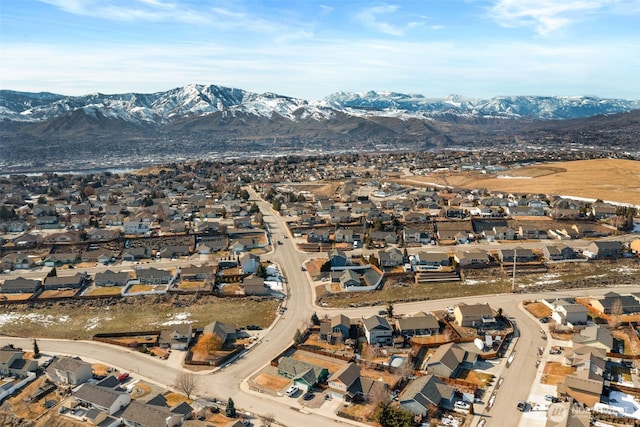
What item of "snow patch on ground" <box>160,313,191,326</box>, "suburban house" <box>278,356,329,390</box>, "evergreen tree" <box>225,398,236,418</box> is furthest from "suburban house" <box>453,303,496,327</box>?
"snow patch on ground" <box>160,313,191,326</box>

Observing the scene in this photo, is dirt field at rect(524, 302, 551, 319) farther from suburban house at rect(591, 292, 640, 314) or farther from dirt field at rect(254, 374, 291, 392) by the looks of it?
dirt field at rect(254, 374, 291, 392)

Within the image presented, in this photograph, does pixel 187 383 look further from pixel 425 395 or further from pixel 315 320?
pixel 425 395

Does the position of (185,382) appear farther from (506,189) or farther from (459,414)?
(506,189)

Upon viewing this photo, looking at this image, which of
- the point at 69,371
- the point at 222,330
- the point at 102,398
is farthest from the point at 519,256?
the point at 69,371

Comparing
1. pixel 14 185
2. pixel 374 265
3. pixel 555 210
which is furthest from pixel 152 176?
pixel 555 210

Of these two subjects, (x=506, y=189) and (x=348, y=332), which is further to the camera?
(x=506, y=189)

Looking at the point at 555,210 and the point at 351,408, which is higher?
the point at 555,210

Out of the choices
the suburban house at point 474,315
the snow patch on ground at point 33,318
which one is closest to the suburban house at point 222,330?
the snow patch on ground at point 33,318
